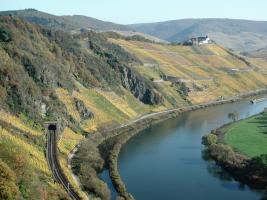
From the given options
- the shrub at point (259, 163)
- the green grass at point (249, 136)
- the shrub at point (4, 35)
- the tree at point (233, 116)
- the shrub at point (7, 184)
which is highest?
the shrub at point (4, 35)

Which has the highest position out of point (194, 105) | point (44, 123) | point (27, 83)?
point (27, 83)

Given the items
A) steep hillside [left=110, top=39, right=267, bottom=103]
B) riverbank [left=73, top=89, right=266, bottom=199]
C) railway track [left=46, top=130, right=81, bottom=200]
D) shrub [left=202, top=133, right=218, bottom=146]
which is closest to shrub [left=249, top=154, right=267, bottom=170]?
shrub [left=202, top=133, right=218, bottom=146]

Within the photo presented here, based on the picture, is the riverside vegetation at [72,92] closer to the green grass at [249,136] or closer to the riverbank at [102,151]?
the riverbank at [102,151]

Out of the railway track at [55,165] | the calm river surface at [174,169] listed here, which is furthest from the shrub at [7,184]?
the calm river surface at [174,169]

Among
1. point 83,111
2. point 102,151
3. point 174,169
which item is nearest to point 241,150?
point 174,169

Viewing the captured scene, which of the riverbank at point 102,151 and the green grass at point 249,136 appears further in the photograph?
the green grass at point 249,136

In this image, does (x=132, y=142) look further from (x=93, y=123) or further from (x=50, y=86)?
(x=50, y=86)

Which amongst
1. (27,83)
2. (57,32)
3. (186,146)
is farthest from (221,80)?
(27,83)
